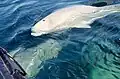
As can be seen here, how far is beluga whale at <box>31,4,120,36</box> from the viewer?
9953 millimetres

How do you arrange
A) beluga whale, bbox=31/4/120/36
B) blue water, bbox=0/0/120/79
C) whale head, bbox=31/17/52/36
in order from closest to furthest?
blue water, bbox=0/0/120/79, whale head, bbox=31/17/52/36, beluga whale, bbox=31/4/120/36

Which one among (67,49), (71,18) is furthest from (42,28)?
(67,49)

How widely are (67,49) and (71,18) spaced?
2187 mm

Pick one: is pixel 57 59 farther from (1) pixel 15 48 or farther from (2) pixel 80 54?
(1) pixel 15 48

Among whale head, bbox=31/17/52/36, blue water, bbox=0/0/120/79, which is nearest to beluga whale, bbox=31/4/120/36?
whale head, bbox=31/17/52/36

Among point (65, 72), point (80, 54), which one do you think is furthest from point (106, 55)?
point (65, 72)

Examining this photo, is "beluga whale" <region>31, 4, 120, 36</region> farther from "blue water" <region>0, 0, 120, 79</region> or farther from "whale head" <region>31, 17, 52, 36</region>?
"blue water" <region>0, 0, 120, 79</region>

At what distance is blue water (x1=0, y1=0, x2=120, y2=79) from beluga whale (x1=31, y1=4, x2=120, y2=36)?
291mm

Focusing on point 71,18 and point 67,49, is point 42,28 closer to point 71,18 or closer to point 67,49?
point 71,18

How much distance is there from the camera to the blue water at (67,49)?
7.51m

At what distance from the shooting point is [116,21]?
10.2 metres

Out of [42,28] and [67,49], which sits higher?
[42,28]

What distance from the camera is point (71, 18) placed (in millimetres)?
10617

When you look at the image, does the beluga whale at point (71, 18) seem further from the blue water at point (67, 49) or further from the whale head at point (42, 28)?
the blue water at point (67, 49)
